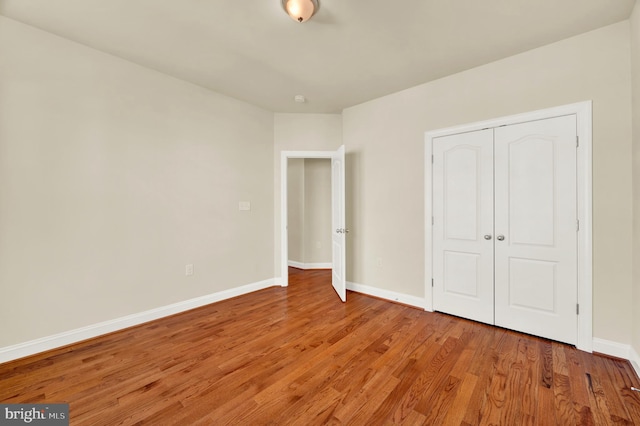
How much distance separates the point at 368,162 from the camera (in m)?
3.74

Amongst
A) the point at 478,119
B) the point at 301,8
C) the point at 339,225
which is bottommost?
the point at 339,225

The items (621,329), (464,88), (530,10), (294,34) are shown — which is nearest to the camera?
(530,10)

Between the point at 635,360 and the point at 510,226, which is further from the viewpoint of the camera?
the point at 510,226

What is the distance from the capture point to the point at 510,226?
263 cm

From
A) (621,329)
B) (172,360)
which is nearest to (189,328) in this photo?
(172,360)

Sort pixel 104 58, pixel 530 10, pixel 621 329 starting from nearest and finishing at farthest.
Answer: pixel 530 10 < pixel 621 329 < pixel 104 58

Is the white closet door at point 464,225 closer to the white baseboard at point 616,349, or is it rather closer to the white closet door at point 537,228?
the white closet door at point 537,228

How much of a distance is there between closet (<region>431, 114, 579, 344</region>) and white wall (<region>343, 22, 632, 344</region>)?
0.57 ft

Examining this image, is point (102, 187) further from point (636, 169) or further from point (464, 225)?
point (636, 169)

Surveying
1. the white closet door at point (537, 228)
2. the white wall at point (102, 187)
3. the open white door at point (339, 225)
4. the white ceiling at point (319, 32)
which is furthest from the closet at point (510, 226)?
the white wall at point (102, 187)

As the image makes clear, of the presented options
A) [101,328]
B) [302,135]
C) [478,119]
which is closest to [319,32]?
[478,119]

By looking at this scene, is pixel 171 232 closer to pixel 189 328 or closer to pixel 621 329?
pixel 189 328

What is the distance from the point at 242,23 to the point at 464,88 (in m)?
2.36

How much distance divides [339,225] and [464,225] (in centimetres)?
153
